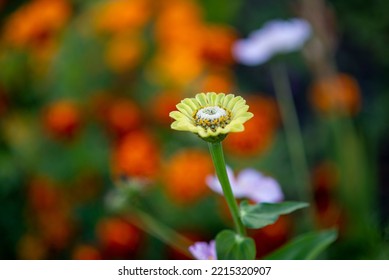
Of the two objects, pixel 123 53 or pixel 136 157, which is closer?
pixel 136 157

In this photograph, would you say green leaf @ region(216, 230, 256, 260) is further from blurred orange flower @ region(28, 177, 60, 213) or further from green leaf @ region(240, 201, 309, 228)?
blurred orange flower @ region(28, 177, 60, 213)

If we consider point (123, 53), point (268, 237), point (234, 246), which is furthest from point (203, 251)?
point (123, 53)

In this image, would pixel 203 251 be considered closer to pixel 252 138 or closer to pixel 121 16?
pixel 252 138

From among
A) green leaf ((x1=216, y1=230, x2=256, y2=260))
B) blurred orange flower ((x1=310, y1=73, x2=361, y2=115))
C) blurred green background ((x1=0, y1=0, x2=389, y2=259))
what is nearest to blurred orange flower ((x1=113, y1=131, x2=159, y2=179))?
blurred green background ((x1=0, y1=0, x2=389, y2=259))

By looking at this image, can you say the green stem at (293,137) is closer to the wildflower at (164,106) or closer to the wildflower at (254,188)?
the wildflower at (164,106)

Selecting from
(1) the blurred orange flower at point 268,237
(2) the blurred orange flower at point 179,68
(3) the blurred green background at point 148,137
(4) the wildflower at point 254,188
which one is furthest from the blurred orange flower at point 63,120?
(4) the wildflower at point 254,188

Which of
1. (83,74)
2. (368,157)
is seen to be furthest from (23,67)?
(368,157)
